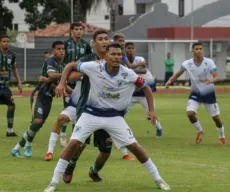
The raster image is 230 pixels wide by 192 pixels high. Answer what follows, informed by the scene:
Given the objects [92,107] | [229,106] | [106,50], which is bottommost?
[229,106]

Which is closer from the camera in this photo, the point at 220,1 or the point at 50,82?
the point at 50,82

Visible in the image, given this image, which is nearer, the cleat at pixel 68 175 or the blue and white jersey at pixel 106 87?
the blue and white jersey at pixel 106 87

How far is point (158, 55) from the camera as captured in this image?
186 feet

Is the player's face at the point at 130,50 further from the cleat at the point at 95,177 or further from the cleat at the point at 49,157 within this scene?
the cleat at the point at 95,177

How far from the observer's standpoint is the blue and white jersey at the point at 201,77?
18141 mm

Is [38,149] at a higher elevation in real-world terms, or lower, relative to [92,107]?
lower

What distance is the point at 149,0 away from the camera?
3162 inches

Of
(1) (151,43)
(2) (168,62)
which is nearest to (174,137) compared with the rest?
(2) (168,62)

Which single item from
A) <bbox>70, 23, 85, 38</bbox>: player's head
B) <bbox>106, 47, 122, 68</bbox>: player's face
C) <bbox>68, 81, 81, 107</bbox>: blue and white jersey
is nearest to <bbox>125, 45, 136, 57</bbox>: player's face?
<bbox>70, 23, 85, 38</bbox>: player's head

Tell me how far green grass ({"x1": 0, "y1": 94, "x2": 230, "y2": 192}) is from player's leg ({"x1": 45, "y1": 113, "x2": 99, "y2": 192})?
1.49ft

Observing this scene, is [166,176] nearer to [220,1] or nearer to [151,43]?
[151,43]

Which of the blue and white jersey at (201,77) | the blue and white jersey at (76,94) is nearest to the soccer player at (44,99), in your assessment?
the blue and white jersey at (76,94)

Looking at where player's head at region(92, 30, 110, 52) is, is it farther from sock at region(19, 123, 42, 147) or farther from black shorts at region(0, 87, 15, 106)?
black shorts at region(0, 87, 15, 106)

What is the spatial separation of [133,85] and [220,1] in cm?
5270
